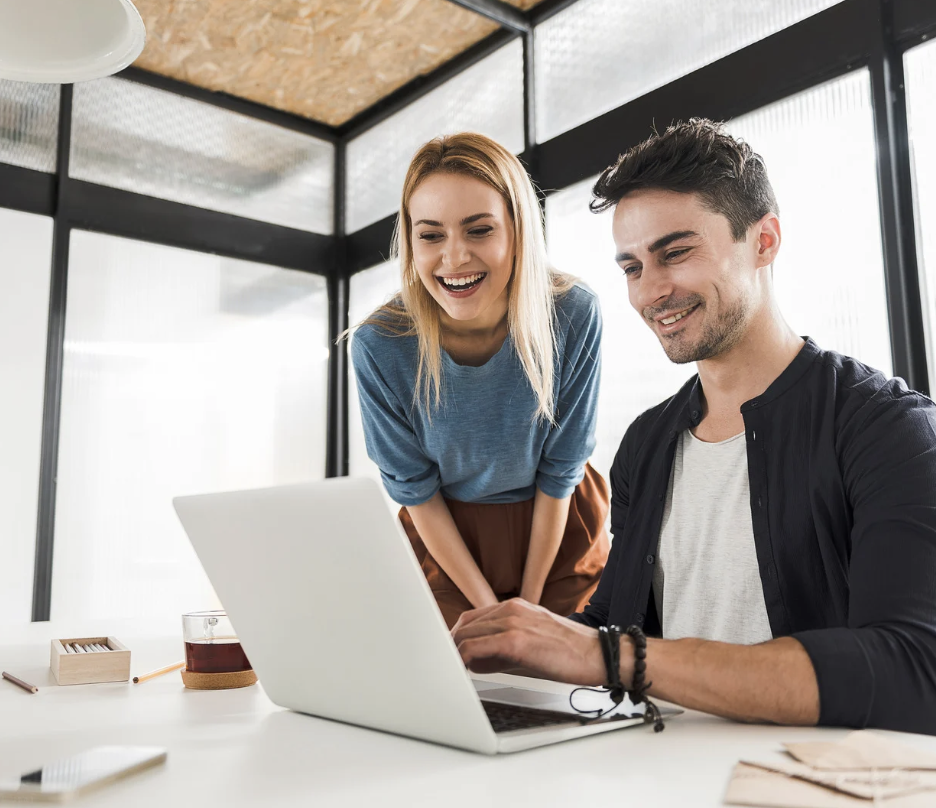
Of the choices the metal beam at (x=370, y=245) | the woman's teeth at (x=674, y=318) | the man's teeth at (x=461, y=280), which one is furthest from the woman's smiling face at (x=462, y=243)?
the metal beam at (x=370, y=245)

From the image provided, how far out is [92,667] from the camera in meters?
0.95

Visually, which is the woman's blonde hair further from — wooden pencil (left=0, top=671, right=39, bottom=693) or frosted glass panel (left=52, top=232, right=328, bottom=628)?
frosted glass panel (left=52, top=232, right=328, bottom=628)

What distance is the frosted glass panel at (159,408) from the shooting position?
10.1 feet

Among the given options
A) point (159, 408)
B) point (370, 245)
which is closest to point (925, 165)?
point (370, 245)

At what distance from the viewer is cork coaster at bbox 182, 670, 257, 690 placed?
35.8 inches

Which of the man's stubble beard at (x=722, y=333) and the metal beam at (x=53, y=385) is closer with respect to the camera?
the man's stubble beard at (x=722, y=333)

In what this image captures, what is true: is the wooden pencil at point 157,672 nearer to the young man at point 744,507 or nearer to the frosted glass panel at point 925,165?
the young man at point 744,507

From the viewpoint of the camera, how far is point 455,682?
573mm

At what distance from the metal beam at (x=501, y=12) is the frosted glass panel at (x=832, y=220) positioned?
1.09m

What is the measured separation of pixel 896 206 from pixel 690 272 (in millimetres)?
925

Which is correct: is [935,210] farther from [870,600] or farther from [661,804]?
[661,804]

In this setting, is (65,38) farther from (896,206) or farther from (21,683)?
(896,206)

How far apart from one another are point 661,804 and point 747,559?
26.9 inches

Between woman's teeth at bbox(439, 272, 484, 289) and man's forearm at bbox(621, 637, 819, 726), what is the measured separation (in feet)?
3.27
